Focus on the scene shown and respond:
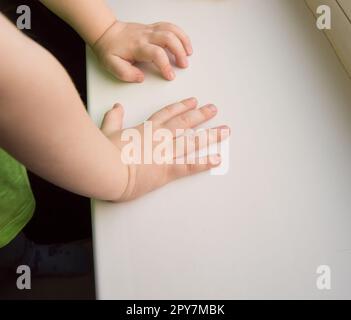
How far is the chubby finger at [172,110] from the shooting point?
1.51 ft

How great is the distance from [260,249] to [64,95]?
8.6 inches

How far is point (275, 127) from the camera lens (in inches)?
18.2

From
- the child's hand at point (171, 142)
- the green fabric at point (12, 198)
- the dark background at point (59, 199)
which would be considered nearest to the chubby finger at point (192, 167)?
the child's hand at point (171, 142)

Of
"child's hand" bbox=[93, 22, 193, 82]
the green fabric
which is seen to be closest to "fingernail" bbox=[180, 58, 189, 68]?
"child's hand" bbox=[93, 22, 193, 82]

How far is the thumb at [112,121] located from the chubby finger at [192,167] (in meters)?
0.07

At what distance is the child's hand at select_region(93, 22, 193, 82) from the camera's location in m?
0.49

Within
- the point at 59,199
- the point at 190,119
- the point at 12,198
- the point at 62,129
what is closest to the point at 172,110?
the point at 190,119

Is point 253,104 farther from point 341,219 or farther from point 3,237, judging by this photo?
point 3,237

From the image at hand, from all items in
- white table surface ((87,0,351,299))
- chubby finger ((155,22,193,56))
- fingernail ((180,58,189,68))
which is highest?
chubby finger ((155,22,193,56))

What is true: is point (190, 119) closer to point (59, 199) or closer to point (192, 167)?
point (192, 167)

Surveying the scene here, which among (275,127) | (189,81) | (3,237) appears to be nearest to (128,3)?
(189,81)

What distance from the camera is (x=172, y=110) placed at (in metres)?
0.46

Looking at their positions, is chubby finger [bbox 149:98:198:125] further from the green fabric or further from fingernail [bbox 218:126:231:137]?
the green fabric

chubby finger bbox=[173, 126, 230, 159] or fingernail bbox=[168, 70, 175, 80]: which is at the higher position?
fingernail bbox=[168, 70, 175, 80]
